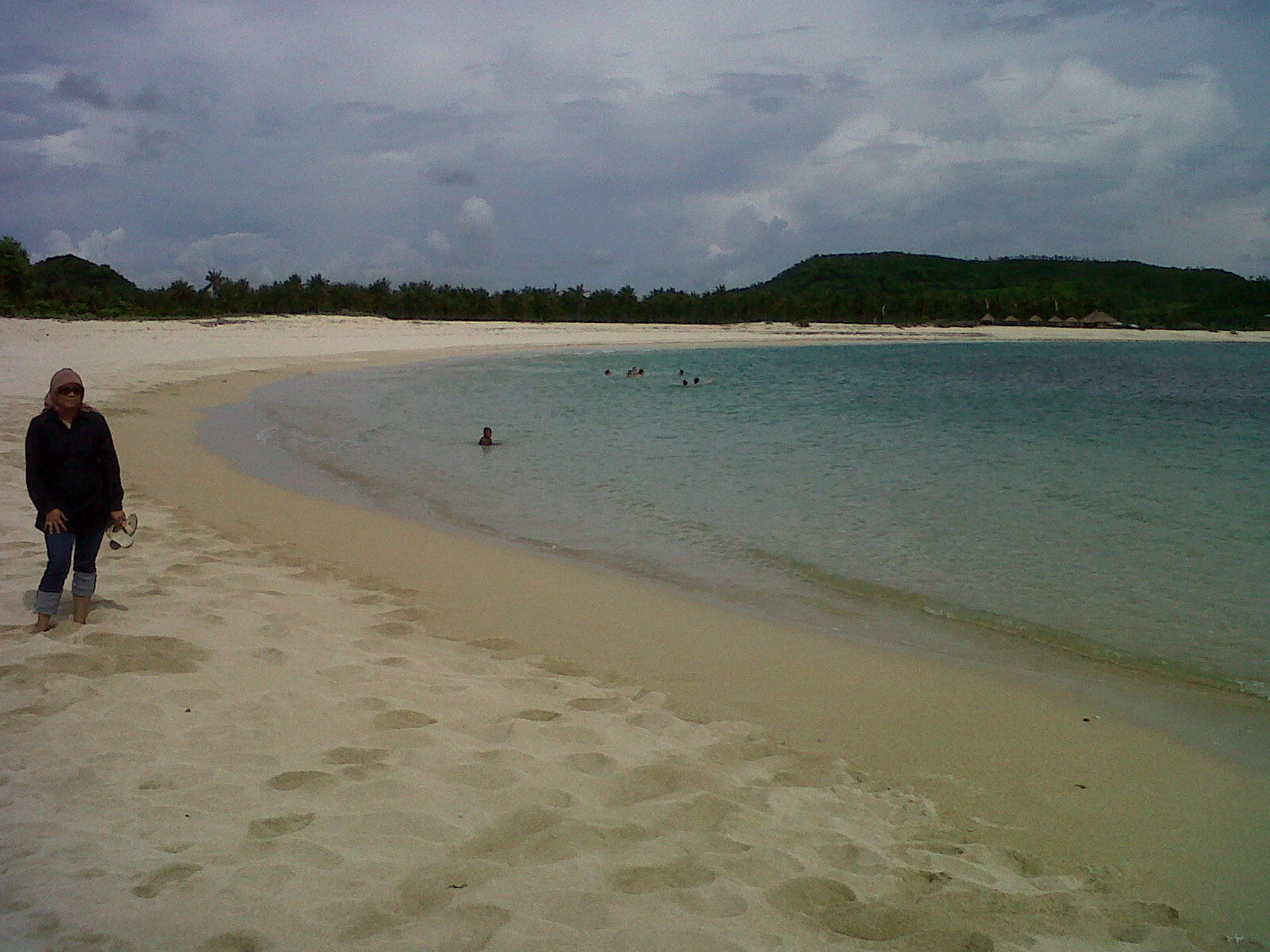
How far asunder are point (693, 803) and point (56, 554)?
4.19 meters

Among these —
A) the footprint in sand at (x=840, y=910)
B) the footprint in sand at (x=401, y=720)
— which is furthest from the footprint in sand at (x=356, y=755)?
the footprint in sand at (x=840, y=910)

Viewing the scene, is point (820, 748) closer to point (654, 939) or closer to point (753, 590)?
point (654, 939)

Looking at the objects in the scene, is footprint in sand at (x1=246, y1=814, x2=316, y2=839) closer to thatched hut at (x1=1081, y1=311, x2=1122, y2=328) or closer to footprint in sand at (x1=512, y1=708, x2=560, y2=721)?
footprint in sand at (x1=512, y1=708, x2=560, y2=721)

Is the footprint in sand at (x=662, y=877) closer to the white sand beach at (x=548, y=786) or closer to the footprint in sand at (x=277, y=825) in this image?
the white sand beach at (x=548, y=786)

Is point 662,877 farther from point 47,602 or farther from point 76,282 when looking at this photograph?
point 76,282

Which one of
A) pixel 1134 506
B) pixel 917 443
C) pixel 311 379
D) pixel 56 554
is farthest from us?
pixel 311 379

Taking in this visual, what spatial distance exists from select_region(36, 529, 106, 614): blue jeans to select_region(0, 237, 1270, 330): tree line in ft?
161

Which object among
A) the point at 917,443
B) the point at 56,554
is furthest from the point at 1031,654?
the point at 917,443

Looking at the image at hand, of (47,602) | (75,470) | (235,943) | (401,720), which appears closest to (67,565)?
(47,602)

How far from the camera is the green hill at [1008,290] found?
105 m

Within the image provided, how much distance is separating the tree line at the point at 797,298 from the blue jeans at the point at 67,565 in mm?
49037

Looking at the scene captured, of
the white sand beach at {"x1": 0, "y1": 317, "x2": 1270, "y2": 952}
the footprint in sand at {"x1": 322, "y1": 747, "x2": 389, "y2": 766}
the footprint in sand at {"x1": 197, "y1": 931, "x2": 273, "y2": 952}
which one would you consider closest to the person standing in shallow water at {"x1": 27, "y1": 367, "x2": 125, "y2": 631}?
the white sand beach at {"x1": 0, "y1": 317, "x2": 1270, "y2": 952}

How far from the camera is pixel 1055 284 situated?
142250 millimetres

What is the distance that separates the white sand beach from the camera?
2.98 metres
